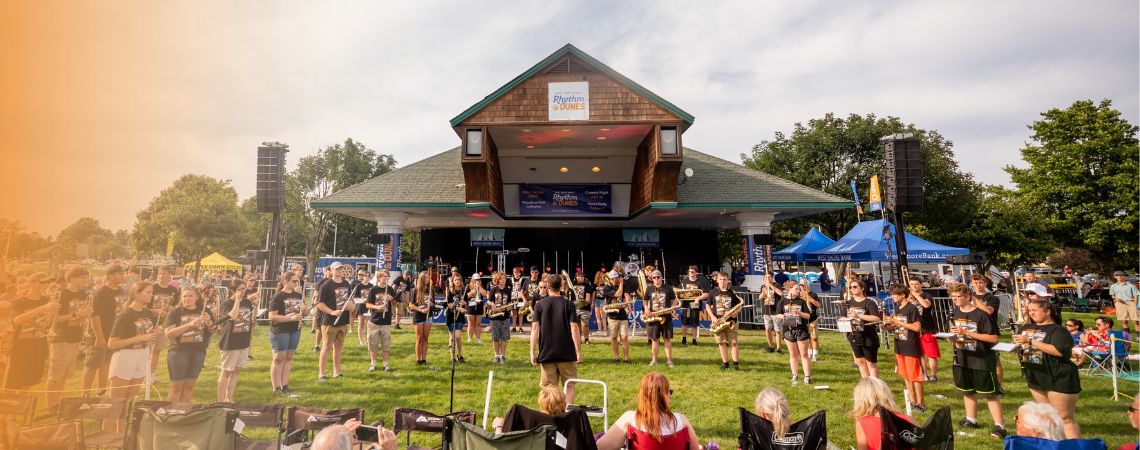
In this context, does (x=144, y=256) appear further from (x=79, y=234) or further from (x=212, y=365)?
(x=79, y=234)

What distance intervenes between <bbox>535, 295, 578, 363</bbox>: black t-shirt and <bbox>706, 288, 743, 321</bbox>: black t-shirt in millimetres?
3951

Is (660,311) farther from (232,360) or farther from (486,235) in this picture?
(486,235)

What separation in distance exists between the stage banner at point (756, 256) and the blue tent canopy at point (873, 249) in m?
2.01

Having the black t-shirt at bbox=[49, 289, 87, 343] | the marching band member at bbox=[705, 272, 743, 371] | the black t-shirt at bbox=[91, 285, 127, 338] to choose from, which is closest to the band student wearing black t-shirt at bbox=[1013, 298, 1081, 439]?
the marching band member at bbox=[705, 272, 743, 371]

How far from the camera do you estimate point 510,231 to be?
75.3ft

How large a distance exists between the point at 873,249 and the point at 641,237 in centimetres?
969

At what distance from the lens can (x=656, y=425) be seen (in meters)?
3.36

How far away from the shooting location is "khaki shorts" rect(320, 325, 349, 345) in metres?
7.76

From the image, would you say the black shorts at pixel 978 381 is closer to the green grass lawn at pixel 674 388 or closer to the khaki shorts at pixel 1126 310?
the green grass lawn at pixel 674 388

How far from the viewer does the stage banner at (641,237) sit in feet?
73.5

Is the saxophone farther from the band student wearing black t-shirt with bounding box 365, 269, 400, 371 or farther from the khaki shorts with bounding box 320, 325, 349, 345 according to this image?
the khaki shorts with bounding box 320, 325, 349, 345

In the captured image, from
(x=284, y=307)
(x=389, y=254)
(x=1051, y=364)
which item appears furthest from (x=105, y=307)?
(x=389, y=254)

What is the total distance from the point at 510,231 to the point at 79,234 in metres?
18.5

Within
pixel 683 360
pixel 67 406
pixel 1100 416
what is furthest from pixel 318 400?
pixel 1100 416
